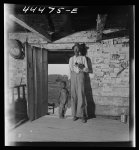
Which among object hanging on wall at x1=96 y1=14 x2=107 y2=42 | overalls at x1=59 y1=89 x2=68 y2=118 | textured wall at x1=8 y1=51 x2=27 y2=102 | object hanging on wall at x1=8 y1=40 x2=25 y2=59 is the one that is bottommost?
overalls at x1=59 y1=89 x2=68 y2=118

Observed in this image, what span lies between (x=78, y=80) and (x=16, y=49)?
1.42 m

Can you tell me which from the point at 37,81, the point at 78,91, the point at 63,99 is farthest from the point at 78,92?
the point at 37,81

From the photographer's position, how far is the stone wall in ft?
13.0

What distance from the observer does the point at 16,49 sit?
13.5 ft

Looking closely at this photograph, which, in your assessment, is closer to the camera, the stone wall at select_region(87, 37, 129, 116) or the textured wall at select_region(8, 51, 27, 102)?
the stone wall at select_region(87, 37, 129, 116)

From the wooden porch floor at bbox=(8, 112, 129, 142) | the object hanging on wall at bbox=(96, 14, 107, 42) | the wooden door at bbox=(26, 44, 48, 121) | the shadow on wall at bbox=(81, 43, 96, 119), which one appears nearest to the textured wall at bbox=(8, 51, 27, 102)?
the wooden door at bbox=(26, 44, 48, 121)

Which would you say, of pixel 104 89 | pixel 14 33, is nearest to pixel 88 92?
pixel 104 89

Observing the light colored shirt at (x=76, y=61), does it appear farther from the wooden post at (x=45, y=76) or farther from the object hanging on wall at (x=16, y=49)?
the object hanging on wall at (x=16, y=49)

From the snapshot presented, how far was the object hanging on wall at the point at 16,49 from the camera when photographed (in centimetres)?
407

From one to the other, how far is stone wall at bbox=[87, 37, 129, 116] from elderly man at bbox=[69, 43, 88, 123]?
22 centimetres

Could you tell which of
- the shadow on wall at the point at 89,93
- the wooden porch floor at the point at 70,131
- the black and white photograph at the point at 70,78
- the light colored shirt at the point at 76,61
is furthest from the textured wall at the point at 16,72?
the shadow on wall at the point at 89,93

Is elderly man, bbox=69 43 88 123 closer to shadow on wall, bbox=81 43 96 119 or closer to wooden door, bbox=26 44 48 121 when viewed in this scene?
shadow on wall, bbox=81 43 96 119

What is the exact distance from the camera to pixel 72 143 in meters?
3.65

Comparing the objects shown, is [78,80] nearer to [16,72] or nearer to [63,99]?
[63,99]
